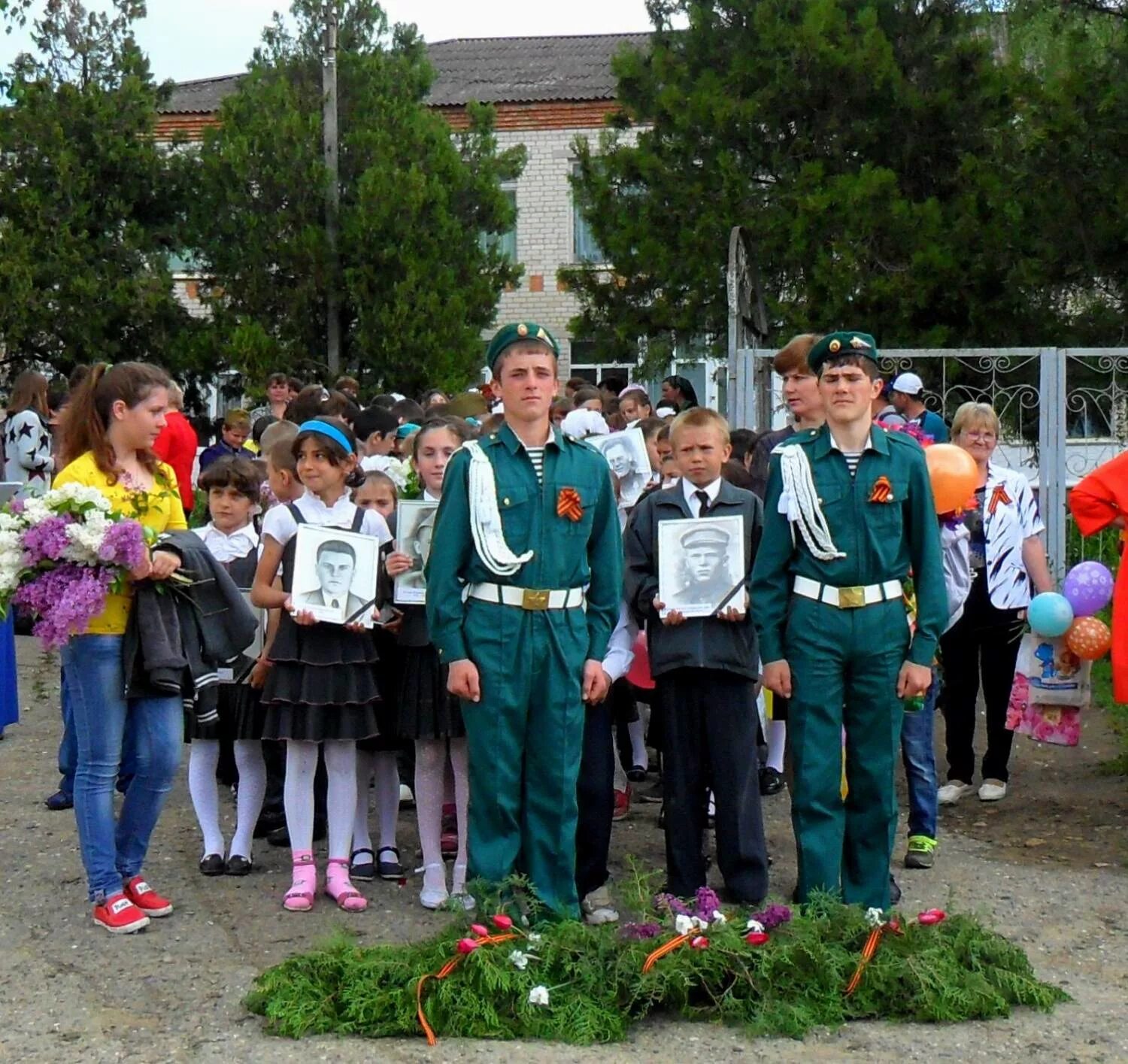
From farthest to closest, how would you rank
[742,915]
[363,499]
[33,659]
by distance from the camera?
1. [33,659]
2. [363,499]
3. [742,915]

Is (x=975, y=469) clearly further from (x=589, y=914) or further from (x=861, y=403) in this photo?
(x=589, y=914)

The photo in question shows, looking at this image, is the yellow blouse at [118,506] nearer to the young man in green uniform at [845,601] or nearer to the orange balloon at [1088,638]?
the young man in green uniform at [845,601]

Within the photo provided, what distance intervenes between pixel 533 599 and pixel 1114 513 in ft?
8.87

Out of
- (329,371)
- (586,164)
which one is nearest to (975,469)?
(586,164)

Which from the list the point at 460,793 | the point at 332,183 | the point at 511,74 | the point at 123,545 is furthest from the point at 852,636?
the point at 511,74

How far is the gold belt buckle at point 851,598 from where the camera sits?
5.45 meters

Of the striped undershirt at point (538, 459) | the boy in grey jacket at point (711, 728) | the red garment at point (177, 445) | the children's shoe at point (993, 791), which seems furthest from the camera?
the red garment at point (177, 445)

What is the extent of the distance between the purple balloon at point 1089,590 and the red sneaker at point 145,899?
3.95 meters

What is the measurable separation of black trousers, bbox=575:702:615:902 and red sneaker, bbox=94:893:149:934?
1511mm

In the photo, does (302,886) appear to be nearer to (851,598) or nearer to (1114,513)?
(851,598)

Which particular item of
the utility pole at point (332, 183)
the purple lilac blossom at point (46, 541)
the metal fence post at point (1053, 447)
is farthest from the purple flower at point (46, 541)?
the utility pole at point (332, 183)

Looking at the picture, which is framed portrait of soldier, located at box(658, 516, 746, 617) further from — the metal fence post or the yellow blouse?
the metal fence post

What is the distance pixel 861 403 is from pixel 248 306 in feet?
51.3

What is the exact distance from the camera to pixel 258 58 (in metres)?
21.1
